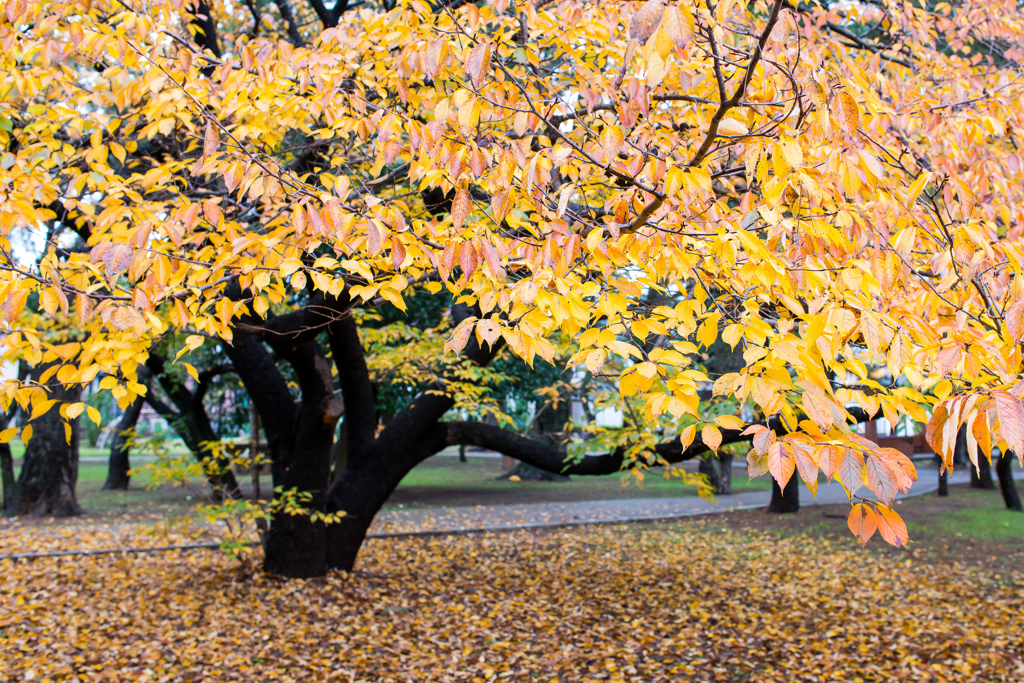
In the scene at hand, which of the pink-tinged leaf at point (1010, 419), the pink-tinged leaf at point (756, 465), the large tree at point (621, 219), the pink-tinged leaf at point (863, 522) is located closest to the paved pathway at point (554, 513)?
the large tree at point (621, 219)

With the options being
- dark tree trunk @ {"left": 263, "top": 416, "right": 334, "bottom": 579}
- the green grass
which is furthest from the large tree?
the green grass

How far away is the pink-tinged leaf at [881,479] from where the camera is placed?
1738 millimetres

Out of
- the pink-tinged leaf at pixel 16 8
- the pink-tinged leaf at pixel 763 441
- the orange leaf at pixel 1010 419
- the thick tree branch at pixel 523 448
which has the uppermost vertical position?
the pink-tinged leaf at pixel 16 8

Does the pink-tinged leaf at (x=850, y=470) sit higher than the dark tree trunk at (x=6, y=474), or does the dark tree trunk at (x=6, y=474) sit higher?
the pink-tinged leaf at (x=850, y=470)

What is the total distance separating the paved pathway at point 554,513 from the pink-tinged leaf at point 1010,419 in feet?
31.3

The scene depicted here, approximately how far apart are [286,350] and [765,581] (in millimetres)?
6182

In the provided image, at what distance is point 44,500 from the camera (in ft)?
39.3

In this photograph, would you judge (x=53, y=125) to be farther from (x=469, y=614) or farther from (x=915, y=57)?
(x=915, y=57)

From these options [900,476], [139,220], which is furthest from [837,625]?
[139,220]

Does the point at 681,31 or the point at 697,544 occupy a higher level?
the point at 681,31

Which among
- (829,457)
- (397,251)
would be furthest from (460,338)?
(829,457)

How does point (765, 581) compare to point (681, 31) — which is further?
point (765, 581)

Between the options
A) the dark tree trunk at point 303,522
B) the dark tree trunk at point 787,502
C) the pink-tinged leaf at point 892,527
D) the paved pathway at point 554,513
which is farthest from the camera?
the dark tree trunk at point 787,502

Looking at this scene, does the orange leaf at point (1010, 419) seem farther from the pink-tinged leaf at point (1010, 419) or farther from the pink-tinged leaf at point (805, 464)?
the pink-tinged leaf at point (805, 464)
